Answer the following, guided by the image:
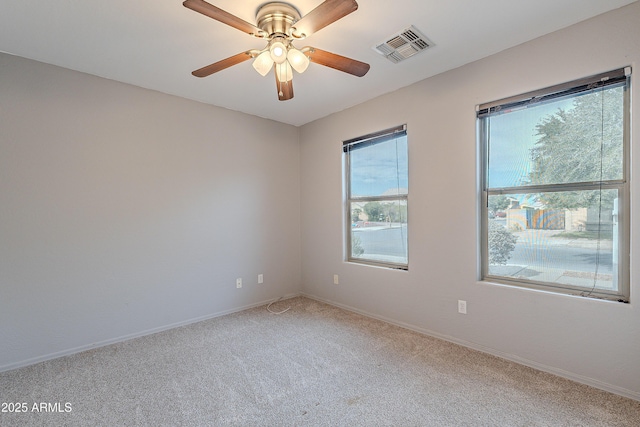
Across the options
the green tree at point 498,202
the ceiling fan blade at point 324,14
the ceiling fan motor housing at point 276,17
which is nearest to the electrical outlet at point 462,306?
the green tree at point 498,202

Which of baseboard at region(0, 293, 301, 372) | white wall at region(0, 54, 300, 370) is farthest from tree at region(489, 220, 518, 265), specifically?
baseboard at region(0, 293, 301, 372)

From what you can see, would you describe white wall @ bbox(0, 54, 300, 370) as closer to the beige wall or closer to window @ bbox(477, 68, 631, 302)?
the beige wall

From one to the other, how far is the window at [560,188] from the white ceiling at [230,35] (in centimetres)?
55

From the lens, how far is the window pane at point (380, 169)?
10.6 feet

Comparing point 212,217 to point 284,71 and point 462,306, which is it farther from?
point 462,306

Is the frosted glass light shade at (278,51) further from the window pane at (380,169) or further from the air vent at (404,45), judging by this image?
the window pane at (380,169)

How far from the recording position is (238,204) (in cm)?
374

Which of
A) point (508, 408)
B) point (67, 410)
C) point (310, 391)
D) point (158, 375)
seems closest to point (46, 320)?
A: point (67, 410)

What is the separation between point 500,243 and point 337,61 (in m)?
2.03

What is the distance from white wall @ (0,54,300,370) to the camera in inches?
94.9

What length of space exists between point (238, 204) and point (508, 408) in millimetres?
3227

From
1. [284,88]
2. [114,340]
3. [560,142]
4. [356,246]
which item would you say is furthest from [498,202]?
[114,340]

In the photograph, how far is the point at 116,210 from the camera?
9.35 feet

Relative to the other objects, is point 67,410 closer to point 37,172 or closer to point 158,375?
point 158,375
